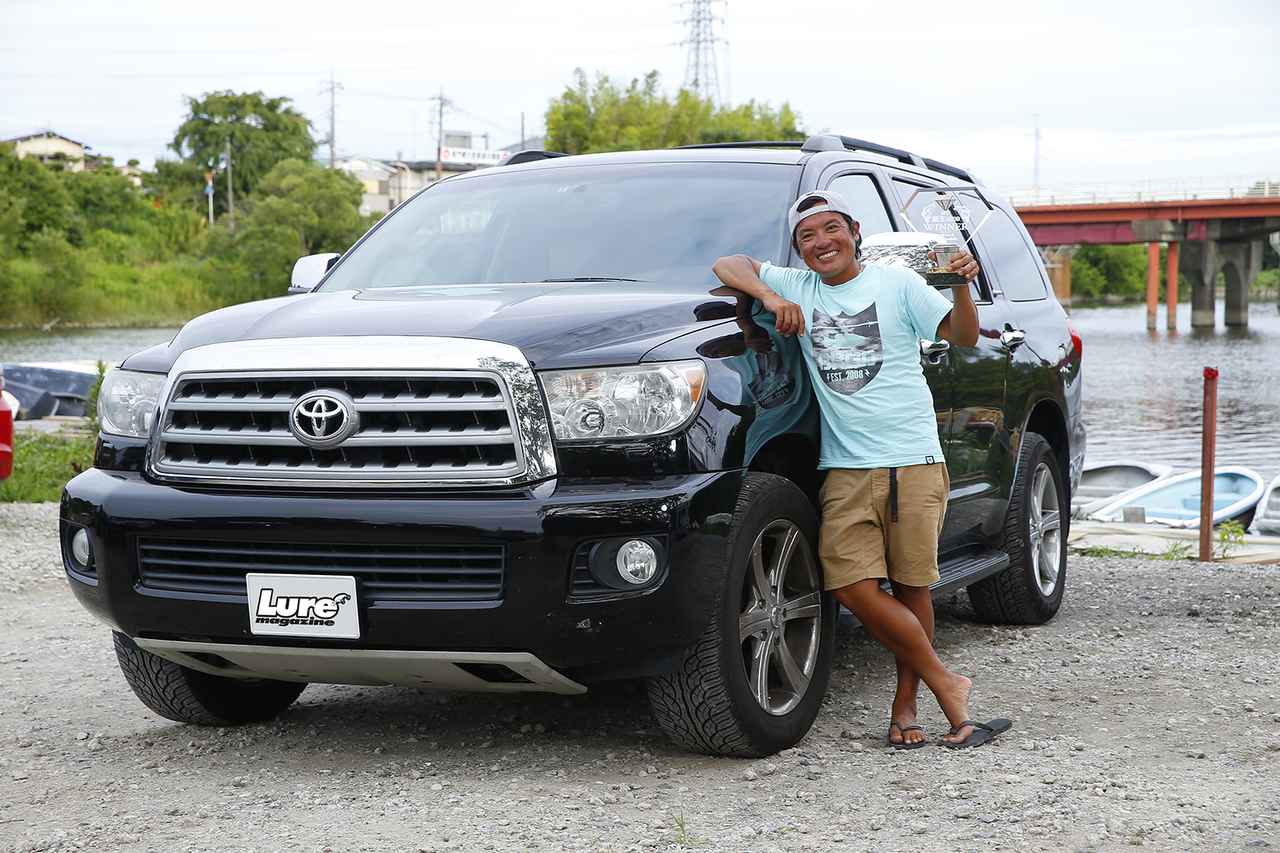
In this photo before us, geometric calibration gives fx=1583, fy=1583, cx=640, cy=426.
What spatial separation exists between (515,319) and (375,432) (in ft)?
1.64

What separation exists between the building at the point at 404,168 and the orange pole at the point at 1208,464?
425ft

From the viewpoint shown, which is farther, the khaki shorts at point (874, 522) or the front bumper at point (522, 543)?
the khaki shorts at point (874, 522)

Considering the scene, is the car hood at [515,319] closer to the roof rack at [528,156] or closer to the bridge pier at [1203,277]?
the roof rack at [528,156]

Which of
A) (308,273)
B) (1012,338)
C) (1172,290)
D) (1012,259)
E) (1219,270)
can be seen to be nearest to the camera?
(308,273)

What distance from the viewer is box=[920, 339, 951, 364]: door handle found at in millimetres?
5305

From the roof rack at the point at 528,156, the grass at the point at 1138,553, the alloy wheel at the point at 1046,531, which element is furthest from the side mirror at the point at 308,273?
the grass at the point at 1138,553

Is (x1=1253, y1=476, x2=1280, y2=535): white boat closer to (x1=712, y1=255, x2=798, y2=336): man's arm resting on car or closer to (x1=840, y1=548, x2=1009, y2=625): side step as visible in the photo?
(x1=840, y1=548, x2=1009, y2=625): side step

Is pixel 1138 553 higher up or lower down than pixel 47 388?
lower down

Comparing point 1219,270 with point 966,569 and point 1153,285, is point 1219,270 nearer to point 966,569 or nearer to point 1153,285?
point 1153,285

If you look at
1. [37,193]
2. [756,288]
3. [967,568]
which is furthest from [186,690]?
[37,193]

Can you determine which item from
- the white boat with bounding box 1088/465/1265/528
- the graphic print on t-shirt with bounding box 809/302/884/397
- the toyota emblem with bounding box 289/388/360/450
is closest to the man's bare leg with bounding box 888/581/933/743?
the graphic print on t-shirt with bounding box 809/302/884/397

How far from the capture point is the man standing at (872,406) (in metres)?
4.68

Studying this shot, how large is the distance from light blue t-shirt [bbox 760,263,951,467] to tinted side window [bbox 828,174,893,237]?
0.91 metres

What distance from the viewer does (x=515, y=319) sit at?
4.28 m
